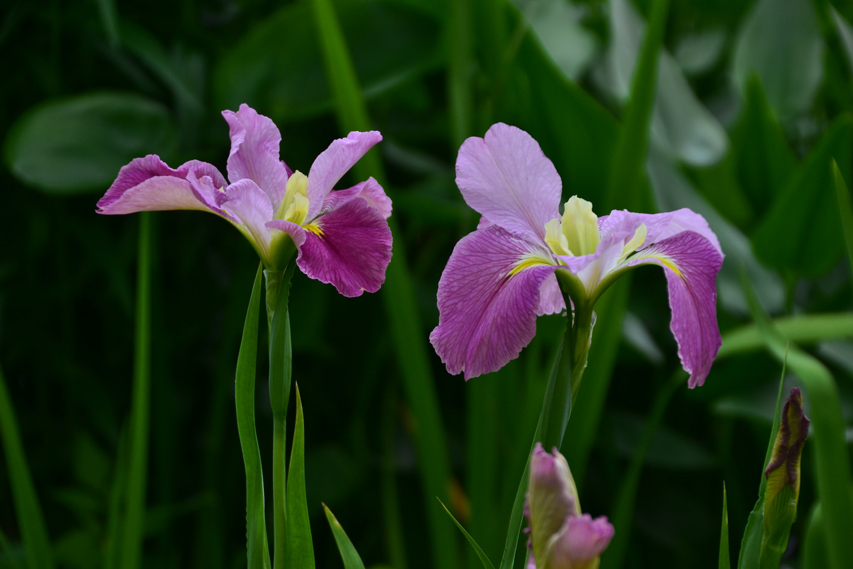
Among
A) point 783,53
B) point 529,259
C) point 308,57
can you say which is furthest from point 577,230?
point 783,53

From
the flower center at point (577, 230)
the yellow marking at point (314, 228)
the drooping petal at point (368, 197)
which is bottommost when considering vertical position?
the flower center at point (577, 230)

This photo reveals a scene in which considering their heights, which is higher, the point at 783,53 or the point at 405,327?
the point at 783,53

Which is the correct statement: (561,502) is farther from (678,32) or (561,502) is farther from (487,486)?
(678,32)

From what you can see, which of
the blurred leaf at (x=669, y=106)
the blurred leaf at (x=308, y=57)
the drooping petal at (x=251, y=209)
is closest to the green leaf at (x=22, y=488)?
the drooping petal at (x=251, y=209)

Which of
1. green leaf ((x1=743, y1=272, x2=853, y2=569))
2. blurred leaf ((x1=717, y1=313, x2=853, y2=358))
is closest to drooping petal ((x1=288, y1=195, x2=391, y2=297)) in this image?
green leaf ((x1=743, y1=272, x2=853, y2=569))

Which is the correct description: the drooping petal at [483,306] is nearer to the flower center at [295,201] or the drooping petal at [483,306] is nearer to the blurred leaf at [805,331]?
the flower center at [295,201]

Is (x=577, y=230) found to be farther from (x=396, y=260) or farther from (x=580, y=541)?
(x=396, y=260)

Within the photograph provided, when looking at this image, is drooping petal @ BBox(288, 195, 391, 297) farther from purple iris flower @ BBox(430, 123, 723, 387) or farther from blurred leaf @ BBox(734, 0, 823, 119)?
blurred leaf @ BBox(734, 0, 823, 119)
